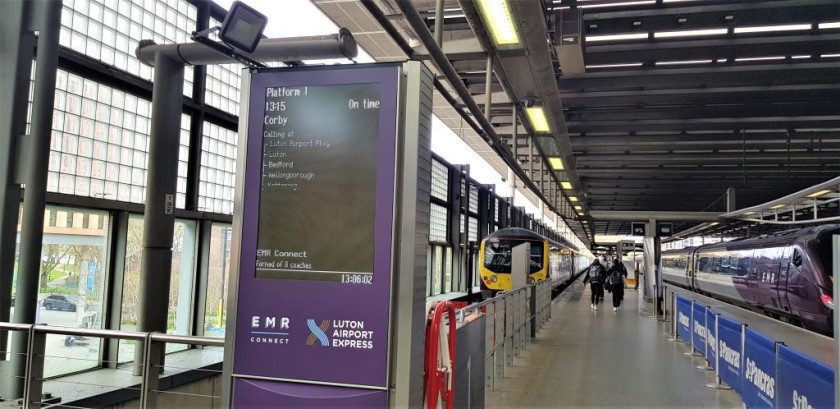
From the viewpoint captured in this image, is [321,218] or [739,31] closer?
[321,218]

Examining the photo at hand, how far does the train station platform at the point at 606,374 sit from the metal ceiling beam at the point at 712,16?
4528 mm

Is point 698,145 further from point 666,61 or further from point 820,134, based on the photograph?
point 666,61

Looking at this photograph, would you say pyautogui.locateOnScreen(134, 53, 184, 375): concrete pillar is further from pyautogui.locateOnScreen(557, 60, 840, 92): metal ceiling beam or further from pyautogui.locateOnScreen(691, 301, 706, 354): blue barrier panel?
pyautogui.locateOnScreen(691, 301, 706, 354): blue barrier panel

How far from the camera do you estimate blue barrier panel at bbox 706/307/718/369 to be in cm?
764

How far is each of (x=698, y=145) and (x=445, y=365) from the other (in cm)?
1344

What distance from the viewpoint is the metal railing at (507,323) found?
6918mm

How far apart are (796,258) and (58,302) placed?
1166 cm

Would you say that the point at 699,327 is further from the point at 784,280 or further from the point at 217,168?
the point at 217,168

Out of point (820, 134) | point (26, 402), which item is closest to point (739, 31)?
point (820, 134)

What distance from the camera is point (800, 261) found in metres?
10.8

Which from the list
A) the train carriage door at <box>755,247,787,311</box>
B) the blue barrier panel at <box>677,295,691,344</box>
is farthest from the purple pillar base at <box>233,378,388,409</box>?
the train carriage door at <box>755,247,787,311</box>

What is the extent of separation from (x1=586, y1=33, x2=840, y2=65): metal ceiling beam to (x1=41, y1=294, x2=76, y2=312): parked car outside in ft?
24.4

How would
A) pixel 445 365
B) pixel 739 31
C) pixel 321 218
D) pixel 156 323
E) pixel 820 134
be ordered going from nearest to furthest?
1. pixel 321 218
2. pixel 445 365
3. pixel 156 323
4. pixel 739 31
5. pixel 820 134

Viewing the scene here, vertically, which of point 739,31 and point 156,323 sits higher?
point 739,31
